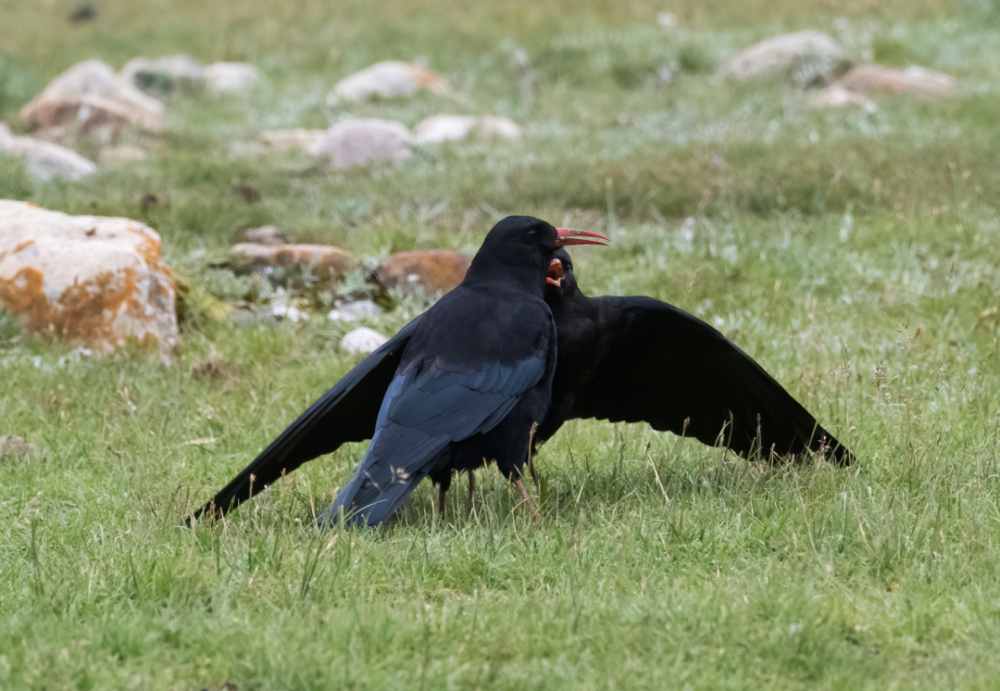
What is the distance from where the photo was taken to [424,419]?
3930 millimetres

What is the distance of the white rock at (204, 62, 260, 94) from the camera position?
16453 mm

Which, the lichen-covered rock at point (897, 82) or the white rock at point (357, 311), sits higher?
the lichen-covered rock at point (897, 82)

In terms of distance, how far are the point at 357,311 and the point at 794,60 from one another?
30.4ft

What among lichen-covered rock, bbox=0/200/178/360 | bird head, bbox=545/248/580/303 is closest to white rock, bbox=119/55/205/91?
lichen-covered rock, bbox=0/200/178/360

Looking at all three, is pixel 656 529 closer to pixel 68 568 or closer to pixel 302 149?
pixel 68 568

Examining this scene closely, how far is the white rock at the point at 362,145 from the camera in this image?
11719 millimetres

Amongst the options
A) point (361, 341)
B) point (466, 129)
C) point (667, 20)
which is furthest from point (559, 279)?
point (667, 20)

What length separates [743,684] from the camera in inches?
111

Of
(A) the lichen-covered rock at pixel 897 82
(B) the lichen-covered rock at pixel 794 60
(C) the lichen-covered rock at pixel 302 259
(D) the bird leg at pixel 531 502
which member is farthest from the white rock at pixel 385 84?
(D) the bird leg at pixel 531 502

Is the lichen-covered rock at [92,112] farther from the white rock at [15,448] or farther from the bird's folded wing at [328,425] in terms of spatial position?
the bird's folded wing at [328,425]

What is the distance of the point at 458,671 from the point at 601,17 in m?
17.3

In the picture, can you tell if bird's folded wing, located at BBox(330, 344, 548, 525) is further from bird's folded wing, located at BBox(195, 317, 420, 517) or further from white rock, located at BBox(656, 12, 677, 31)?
white rock, located at BBox(656, 12, 677, 31)

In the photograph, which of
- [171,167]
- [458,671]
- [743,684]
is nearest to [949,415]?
[743,684]

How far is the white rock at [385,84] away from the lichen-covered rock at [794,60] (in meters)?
4.02
